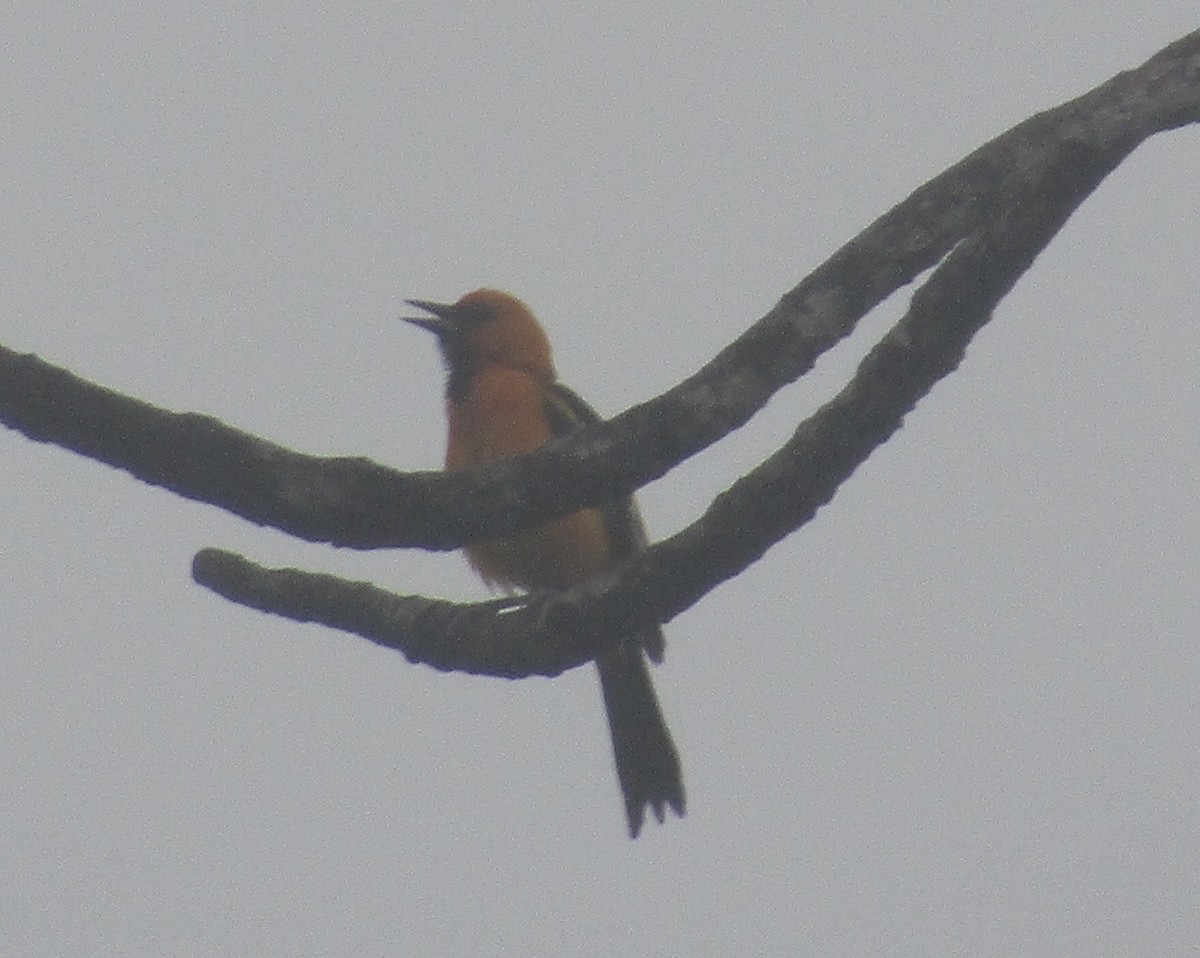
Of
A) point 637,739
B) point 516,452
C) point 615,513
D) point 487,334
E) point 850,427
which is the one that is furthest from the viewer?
point 487,334

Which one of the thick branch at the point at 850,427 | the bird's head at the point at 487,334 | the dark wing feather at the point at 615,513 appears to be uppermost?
the bird's head at the point at 487,334

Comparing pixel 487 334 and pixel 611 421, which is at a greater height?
pixel 487 334

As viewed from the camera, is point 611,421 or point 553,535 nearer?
point 611,421

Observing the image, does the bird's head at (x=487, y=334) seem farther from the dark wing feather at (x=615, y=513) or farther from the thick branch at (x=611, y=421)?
the thick branch at (x=611, y=421)

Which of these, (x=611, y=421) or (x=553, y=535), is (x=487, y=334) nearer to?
(x=553, y=535)

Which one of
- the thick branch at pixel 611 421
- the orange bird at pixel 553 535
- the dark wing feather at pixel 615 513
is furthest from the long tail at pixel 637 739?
the thick branch at pixel 611 421

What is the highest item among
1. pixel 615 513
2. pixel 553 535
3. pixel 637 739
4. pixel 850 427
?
pixel 615 513

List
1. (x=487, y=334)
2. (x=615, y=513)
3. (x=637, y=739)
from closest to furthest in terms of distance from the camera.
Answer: (x=615, y=513)
(x=637, y=739)
(x=487, y=334)

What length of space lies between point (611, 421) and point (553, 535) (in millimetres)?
2961

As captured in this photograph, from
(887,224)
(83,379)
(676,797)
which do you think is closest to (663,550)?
(887,224)

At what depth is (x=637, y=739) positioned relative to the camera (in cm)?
619

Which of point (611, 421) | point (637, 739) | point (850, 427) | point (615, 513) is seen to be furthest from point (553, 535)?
point (850, 427)

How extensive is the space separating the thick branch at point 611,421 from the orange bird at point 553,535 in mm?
2787

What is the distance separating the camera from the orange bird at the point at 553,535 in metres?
5.84
